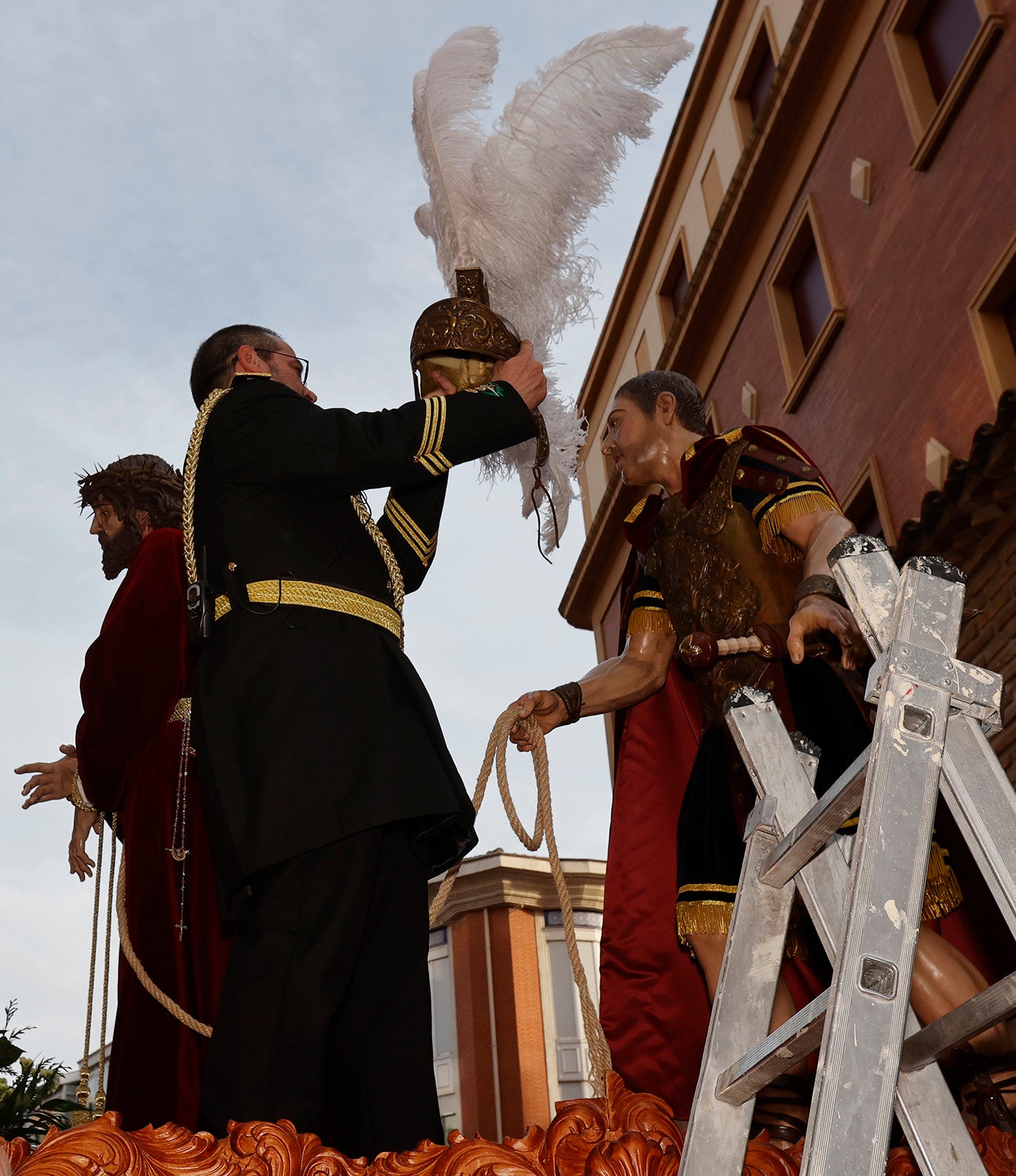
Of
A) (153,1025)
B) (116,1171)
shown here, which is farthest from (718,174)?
(116,1171)

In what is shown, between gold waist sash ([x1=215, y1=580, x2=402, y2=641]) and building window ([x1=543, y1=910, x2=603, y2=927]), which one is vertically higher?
building window ([x1=543, y1=910, x2=603, y2=927])

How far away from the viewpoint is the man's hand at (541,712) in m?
3.51

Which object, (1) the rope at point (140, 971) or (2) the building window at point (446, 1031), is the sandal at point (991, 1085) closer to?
(1) the rope at point (140, 971)

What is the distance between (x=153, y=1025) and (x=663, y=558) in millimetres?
1842

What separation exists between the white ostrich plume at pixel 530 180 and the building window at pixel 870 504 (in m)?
5.06

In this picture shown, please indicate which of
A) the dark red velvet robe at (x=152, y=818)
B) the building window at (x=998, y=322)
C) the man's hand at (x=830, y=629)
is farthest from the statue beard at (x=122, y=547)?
the building window at (x=998, y=322)

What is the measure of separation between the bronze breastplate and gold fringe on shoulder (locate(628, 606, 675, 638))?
0.08 m

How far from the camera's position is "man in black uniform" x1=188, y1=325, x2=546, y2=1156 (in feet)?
8.07

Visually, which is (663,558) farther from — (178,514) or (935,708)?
(935,708)

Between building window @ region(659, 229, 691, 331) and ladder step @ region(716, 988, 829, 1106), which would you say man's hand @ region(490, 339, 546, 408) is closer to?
ladder step @ region(716, 988, 829, 1106)

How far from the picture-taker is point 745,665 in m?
3.46

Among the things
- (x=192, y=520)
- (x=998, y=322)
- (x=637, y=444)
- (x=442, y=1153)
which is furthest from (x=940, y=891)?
(x=998, y=322)

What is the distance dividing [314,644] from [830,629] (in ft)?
3.41

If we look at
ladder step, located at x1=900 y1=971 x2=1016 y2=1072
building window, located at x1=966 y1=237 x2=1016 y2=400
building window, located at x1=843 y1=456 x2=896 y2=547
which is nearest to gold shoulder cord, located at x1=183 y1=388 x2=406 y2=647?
ladder step, located at x1=900 y1=971 x2=1016 y2=1072
